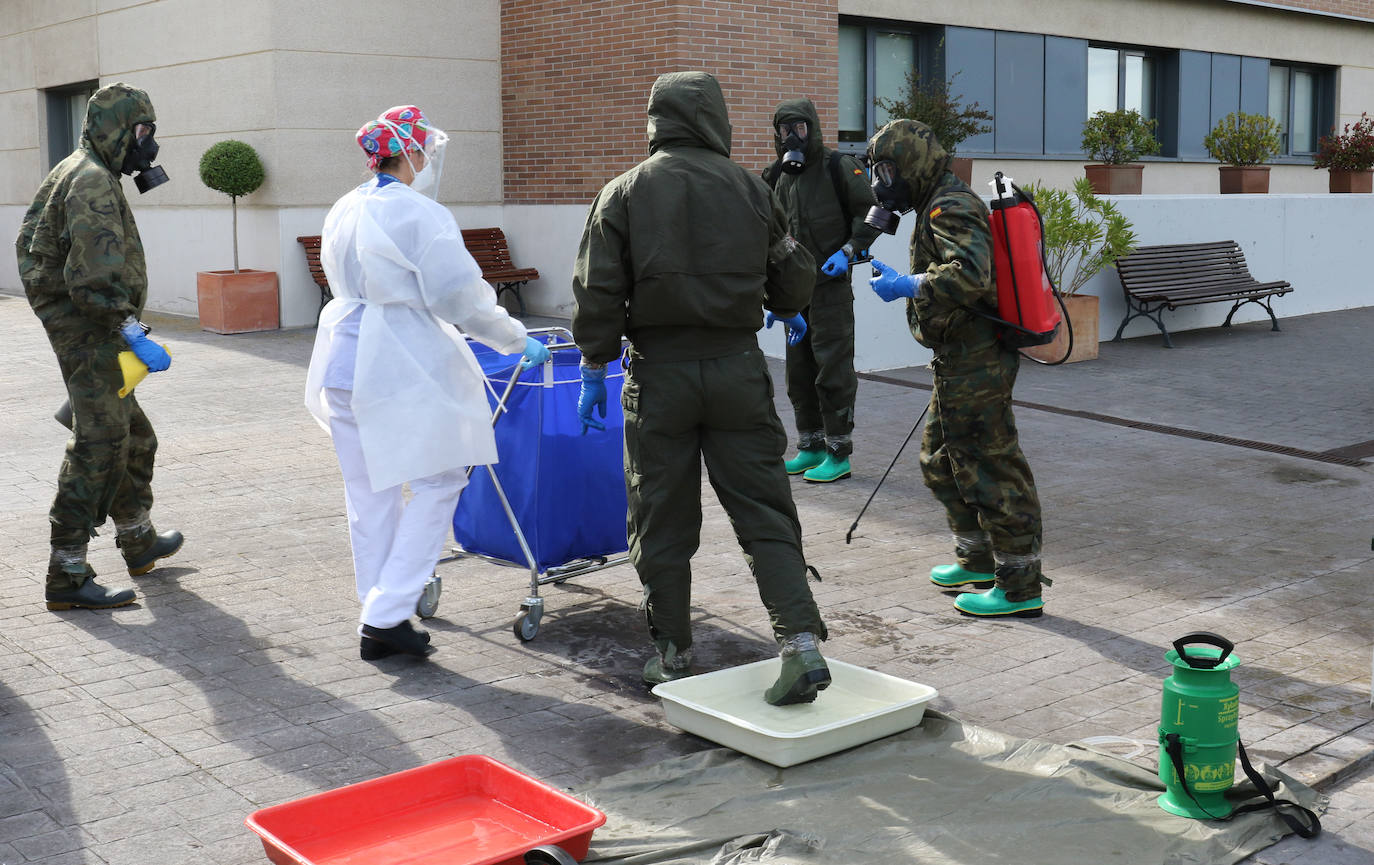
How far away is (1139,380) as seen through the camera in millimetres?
12375

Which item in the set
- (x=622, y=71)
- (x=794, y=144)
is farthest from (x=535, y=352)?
(x=622, y=71)

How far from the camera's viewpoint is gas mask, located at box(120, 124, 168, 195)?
235 inches

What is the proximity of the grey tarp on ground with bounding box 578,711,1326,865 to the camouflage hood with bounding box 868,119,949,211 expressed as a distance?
2.34 metres

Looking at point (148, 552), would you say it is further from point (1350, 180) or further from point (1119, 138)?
point (1350, 180)

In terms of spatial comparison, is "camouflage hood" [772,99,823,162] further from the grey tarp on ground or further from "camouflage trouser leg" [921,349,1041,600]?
the grey tarp on ground

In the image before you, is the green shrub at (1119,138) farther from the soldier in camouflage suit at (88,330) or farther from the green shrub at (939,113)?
the soldier in camouflage suit at (88,330)

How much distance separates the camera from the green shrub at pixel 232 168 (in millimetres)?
13883

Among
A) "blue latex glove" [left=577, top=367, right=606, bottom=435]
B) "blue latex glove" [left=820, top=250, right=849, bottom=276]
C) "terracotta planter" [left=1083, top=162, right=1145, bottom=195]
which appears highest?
"terracotta planter" [left=1083, top=162, right=1145, bottom=195]

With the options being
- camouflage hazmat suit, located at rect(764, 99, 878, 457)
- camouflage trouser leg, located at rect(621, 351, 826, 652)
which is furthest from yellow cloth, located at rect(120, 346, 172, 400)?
camouflage hazmat suit, located at rect(764, 99, 878, 457)

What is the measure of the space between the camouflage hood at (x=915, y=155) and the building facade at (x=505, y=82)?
7276 millimetres

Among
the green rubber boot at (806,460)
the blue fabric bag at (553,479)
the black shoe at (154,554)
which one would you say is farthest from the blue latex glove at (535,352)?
the green rubber boot at (806,460)

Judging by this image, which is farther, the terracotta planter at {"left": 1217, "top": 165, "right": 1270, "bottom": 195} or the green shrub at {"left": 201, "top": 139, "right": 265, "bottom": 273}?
the terracotta planter at {"left": 1217, "top": 165, "right": 1270, "bottom": 195}

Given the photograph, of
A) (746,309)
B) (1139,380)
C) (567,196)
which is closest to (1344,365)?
(1139,380)

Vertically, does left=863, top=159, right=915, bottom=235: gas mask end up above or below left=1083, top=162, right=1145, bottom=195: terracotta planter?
below
